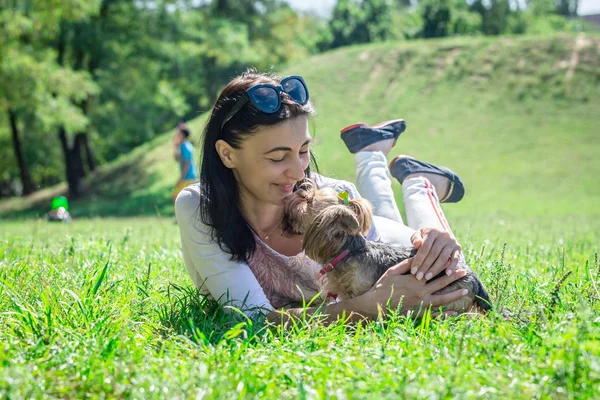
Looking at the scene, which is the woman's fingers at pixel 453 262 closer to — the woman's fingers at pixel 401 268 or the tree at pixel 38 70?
the woman's fingers at pixel 401 268

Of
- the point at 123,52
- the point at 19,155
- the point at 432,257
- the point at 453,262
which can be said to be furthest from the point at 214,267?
the point at 19,155

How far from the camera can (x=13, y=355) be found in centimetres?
272

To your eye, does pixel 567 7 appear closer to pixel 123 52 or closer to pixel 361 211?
pixel 123 52

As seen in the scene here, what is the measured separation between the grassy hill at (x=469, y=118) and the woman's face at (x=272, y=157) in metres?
15.4

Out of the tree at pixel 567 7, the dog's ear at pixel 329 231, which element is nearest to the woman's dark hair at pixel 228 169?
the dog's ear at pixel 329 231

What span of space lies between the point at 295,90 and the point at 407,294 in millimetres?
1442

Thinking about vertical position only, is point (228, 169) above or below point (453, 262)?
above

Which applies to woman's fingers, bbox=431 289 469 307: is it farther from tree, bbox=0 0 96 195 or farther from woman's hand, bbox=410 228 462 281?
tree, bbox=0 0 96 195

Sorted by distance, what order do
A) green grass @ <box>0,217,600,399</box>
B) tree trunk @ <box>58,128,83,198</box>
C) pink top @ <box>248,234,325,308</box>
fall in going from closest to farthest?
green grass @ <box>0,217,600,399</box>, pink top @ <box>248,234,325,308</box>, tree trunk @ <box>58,128,83,198</box>

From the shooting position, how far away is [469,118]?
26094mm

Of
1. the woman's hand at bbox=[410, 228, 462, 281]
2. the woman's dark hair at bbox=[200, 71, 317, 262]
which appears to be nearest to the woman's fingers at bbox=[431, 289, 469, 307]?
the woman's hand at bbox=[410, 228, 462, 281]

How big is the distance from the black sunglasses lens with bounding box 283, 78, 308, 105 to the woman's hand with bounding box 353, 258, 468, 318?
1217mm

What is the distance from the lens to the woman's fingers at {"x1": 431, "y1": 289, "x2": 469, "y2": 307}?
11.7ft

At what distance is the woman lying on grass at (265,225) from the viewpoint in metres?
3.58
